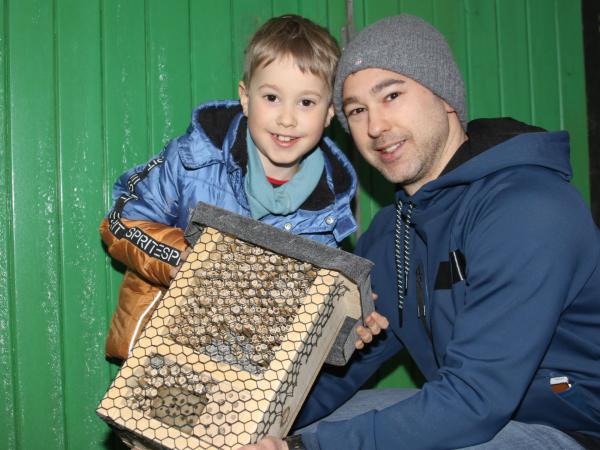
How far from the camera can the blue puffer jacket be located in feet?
5.88

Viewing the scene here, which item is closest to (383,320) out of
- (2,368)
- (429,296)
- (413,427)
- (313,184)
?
(429,296)

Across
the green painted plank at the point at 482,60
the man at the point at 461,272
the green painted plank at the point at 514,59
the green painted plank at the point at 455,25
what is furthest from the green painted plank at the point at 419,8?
the man at the point at 461,272

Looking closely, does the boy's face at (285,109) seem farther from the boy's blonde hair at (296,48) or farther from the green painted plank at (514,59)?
the green painted plank at (514,59)

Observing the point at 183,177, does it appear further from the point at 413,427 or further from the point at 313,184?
the point at 413,427

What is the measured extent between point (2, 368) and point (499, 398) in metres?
1.37

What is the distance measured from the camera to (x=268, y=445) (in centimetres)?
116

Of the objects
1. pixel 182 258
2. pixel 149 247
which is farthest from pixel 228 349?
pixel 149 247

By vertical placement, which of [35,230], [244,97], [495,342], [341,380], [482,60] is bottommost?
[341,380]

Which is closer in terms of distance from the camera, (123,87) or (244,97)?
(244,97)

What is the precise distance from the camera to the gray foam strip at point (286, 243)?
1.24 meters

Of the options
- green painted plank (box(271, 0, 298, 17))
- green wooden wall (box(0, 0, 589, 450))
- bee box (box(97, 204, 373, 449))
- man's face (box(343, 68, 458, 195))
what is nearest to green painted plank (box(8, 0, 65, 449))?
green wooden wall (box(0, 0, 589, 450))

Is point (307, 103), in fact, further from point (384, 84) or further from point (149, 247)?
point (149, 247)

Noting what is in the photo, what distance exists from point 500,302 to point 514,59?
5.09 feet

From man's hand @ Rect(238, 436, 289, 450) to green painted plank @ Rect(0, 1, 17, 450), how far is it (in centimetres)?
107
